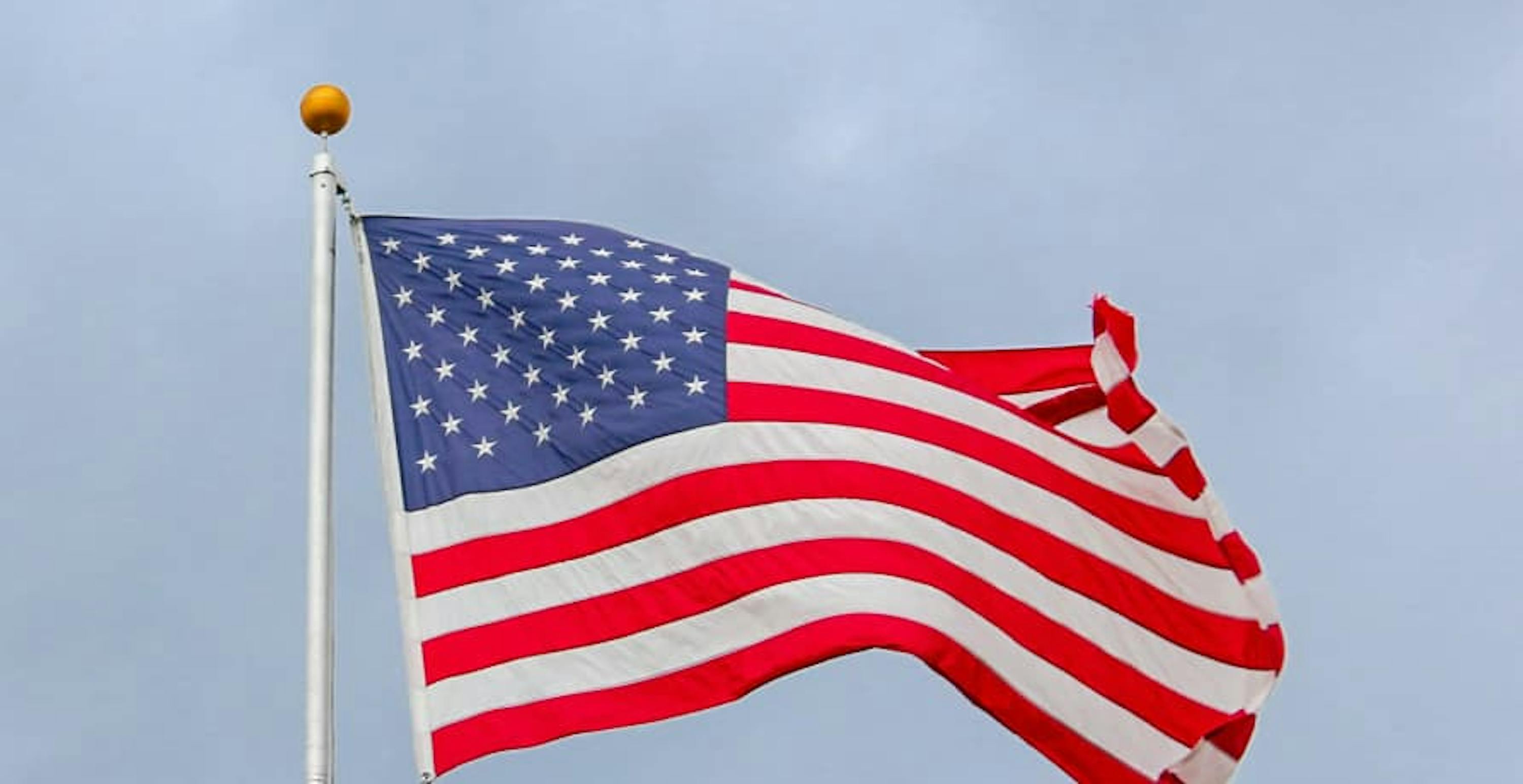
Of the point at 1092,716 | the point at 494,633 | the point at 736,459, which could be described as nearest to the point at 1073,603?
the point at 1092,716

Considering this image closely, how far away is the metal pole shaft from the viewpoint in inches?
538

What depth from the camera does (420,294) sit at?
53.5ft

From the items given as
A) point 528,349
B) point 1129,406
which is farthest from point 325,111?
point 1129,406

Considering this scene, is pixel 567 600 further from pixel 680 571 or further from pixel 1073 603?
pixel 1073 603

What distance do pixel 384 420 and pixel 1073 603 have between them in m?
3.96

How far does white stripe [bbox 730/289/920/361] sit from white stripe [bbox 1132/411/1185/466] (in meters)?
1.46

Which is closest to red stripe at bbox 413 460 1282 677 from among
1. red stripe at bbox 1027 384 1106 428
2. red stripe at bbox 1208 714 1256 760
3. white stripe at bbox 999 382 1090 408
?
red stripe at bbox 1208 714 1256 760

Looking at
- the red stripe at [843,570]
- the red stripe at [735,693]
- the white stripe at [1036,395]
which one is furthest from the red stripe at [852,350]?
the red stripe at [735,693]

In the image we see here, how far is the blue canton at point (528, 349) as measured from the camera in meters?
15.6

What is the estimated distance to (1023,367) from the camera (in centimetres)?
1783

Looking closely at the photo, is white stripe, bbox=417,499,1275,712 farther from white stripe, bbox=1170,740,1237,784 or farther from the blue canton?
the blue canton

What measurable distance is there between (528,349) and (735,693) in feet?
8.24

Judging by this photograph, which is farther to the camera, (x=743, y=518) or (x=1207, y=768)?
(x=1207, y=768)

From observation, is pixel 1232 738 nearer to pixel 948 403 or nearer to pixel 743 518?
pixel 948 403
